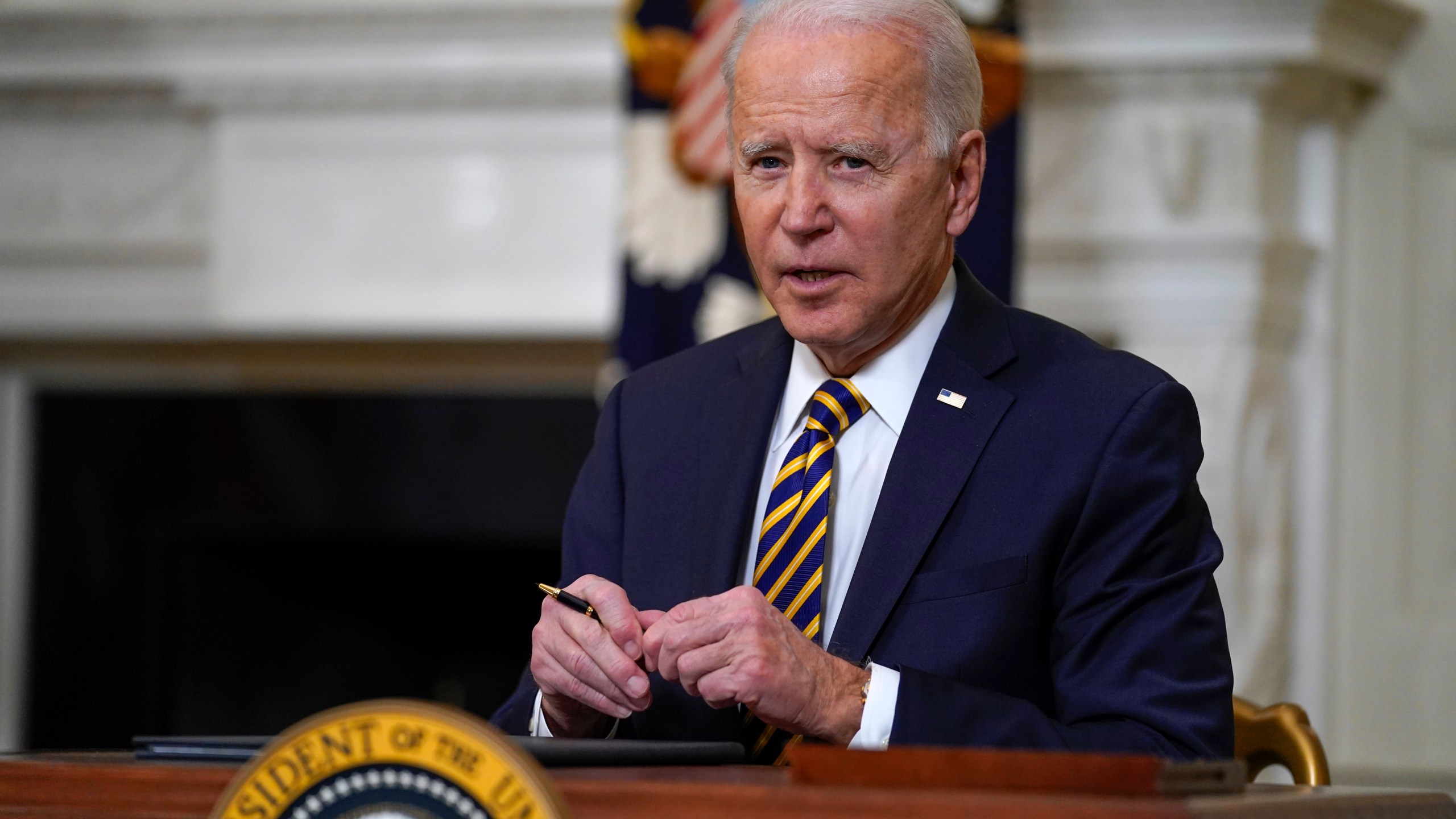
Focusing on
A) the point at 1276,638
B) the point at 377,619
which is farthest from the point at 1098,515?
the point at 377,619

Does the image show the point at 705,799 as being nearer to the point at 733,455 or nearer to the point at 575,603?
the point at 575,603

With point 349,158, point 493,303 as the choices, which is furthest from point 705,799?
point 349,158

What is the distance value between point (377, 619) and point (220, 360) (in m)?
0.79

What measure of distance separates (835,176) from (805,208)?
5cm

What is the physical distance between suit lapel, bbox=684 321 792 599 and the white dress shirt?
0.02 metres

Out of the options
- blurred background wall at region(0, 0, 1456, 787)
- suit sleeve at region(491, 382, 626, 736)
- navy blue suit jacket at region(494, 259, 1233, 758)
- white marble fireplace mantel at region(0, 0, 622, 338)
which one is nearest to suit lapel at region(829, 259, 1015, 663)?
navy blue suit jacket at region(494, 259, 1233, 758)

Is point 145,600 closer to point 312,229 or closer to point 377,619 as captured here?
point 377,619

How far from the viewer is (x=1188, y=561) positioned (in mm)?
1372

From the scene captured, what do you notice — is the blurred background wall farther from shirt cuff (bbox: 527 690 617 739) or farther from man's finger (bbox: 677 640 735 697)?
man's finger (bbox: 677 640 735 697)

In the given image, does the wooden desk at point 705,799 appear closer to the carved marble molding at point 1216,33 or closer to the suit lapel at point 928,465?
the suit lapel at point 928,465

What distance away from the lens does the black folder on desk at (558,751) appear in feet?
3.18

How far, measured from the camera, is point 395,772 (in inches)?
32.8

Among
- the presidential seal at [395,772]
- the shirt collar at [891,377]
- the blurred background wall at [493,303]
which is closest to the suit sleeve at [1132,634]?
the shirt collar at [891,377]

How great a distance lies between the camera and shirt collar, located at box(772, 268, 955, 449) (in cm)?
154
